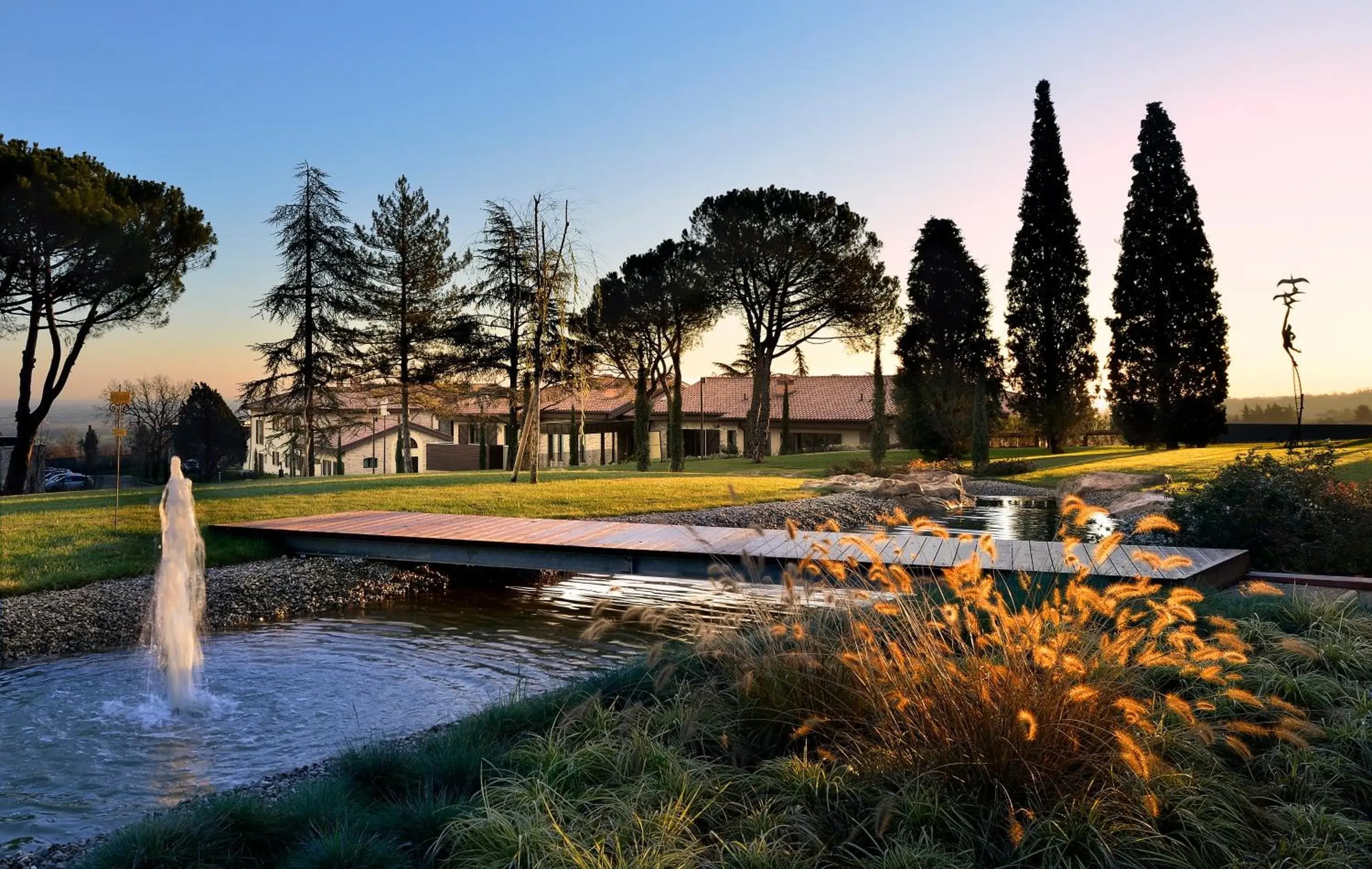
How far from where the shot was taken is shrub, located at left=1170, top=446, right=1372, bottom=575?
26.2 ft

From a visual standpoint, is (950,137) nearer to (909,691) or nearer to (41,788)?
(909,691)

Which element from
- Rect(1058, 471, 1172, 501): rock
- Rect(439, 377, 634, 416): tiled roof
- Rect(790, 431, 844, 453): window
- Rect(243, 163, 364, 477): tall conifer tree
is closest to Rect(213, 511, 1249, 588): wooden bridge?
Rect(439, 377, 634, 416): tiled roof

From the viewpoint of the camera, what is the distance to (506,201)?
18688 mm

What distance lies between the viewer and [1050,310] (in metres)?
31.7

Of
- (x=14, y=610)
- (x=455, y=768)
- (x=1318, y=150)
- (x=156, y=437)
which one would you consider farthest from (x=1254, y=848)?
(x=156, y=437)

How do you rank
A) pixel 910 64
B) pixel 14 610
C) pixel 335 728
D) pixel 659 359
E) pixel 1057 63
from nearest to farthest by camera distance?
pixel 335 728 → pixel 14 610 → pixel 1057 63 → pixel 910 64 → pixel 659 359

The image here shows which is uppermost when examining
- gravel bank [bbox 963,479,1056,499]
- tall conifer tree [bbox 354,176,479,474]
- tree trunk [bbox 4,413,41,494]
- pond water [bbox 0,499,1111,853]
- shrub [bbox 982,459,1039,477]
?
tall conifer tree [bbox 354,176,479,474]

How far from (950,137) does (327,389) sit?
22.8m

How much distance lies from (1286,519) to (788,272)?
26188 millimetres

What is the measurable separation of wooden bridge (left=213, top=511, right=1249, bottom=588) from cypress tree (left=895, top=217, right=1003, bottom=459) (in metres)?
21.5

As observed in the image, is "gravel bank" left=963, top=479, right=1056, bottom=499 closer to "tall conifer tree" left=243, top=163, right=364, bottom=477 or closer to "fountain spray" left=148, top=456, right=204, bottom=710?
"fountain spray" left=148, top=456, right=204, bottom=710

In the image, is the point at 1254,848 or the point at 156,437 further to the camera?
the point at 156,437

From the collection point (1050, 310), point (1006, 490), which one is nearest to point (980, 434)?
point (1006, 490)

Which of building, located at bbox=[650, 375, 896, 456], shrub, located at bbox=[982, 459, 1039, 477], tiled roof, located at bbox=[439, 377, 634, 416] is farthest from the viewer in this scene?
building, located at bbox=[650, 375, 896, 456]
